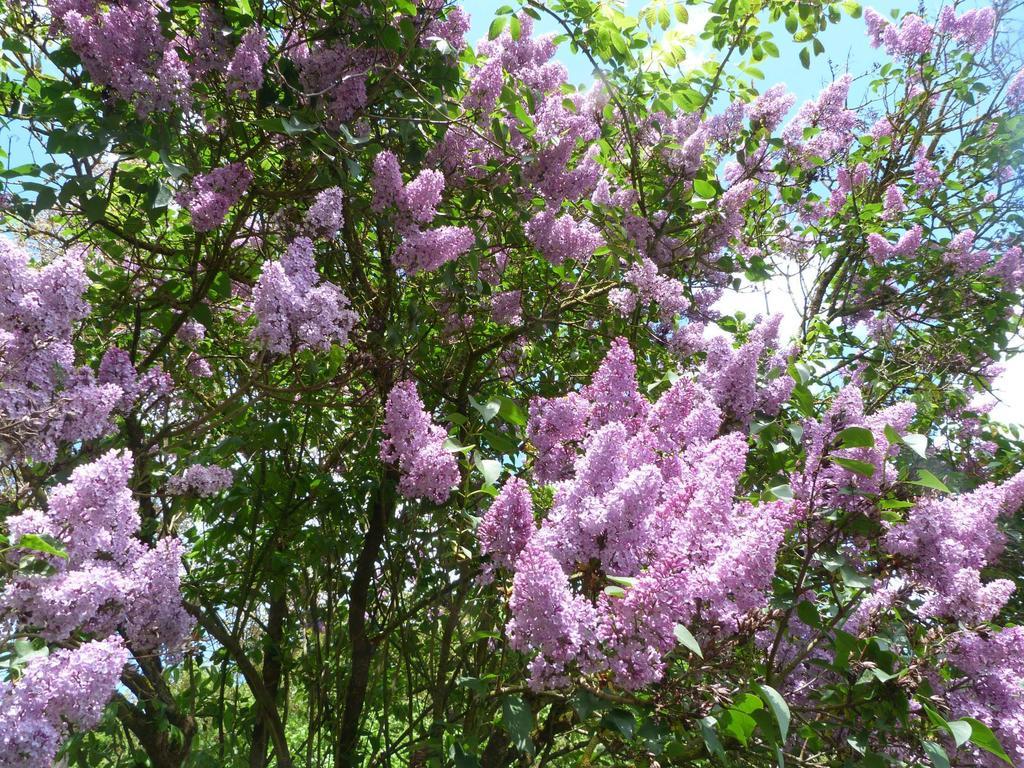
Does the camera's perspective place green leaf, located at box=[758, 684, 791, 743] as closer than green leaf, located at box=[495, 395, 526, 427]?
Yes

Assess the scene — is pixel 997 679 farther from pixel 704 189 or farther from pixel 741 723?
pixel 704 189

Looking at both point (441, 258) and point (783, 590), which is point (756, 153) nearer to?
point (441, 258)

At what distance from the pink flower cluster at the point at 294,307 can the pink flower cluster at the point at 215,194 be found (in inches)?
20.0

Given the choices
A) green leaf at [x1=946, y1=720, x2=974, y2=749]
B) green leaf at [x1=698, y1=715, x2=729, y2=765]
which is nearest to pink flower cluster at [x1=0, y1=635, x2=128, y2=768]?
green leaf at [x1=698, y1=715, x2=729, y2=765]

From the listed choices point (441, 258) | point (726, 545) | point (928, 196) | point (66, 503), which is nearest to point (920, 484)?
point (726, 545)

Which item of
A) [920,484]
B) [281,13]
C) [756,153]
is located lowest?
[920,484]

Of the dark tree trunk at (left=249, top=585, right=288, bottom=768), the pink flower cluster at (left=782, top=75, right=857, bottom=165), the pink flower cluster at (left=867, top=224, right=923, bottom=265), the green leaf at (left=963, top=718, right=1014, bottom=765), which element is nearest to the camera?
the green leaf at (left=963, top=718, right=1014, bottom=765)

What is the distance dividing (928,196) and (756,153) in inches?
75.9

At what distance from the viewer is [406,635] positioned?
3291mm

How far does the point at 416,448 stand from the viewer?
1.89 m

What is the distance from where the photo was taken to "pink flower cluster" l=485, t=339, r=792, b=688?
133 cm

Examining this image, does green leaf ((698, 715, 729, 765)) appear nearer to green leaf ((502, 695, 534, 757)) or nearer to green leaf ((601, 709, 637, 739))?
green leaf ((601, 709, 637, 739))

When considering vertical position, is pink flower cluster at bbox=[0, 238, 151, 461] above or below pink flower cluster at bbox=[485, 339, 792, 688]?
above

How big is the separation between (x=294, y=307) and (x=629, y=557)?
92 cm
